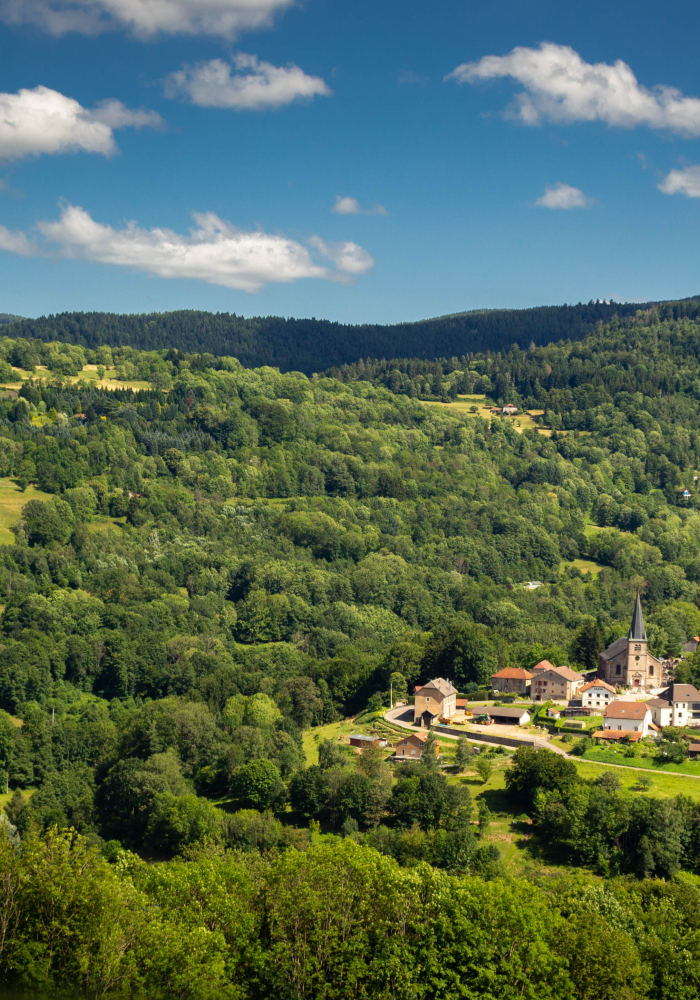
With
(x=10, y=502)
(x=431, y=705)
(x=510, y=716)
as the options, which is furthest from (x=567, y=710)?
(x=10, y=502)

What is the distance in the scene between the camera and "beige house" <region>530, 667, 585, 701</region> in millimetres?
80312

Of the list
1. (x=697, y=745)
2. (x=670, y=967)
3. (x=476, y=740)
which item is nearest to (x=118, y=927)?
(x=670, y=967)

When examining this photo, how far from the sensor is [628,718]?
236 feet

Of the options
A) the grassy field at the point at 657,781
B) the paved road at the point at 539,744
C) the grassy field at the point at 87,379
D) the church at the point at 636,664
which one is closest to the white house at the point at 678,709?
the church at the point at 636,664

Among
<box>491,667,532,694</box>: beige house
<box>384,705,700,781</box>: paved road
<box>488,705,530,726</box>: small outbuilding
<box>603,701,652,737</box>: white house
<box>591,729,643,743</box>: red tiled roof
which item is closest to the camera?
<box>384,705,700,781</box>: paved road

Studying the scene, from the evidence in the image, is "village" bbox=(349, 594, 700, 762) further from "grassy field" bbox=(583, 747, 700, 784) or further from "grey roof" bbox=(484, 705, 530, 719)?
"grassy field" bbox=(583, 747, 700, 784)

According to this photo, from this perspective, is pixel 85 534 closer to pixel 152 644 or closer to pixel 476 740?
pixel 152 644

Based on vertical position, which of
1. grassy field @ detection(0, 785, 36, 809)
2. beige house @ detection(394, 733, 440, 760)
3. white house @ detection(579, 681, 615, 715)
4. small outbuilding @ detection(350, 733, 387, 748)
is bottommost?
grassy field @ detection(0, 785, 36, 809)

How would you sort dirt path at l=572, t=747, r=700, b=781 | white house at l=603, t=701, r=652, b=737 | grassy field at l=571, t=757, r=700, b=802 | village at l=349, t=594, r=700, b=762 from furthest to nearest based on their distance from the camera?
white house at l=603, t=701, r=652, b=737, village at l=349, t=594, r=700, b=762, dirt path at l=572, t=747, r=700, b=781, grassy field at l=571, t=757, r=700, b=802

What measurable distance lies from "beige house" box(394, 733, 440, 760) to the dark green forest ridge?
347cm

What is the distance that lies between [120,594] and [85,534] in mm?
11995

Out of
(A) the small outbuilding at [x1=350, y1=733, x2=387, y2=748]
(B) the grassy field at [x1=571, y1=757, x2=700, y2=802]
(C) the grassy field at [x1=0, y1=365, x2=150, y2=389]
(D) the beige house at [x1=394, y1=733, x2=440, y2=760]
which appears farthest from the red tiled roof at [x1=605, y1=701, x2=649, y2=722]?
(C) the grassy field at [x1=0, y1=365, x2=150, y2=389]

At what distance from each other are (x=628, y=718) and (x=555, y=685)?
9.17m

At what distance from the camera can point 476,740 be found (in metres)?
72.4
